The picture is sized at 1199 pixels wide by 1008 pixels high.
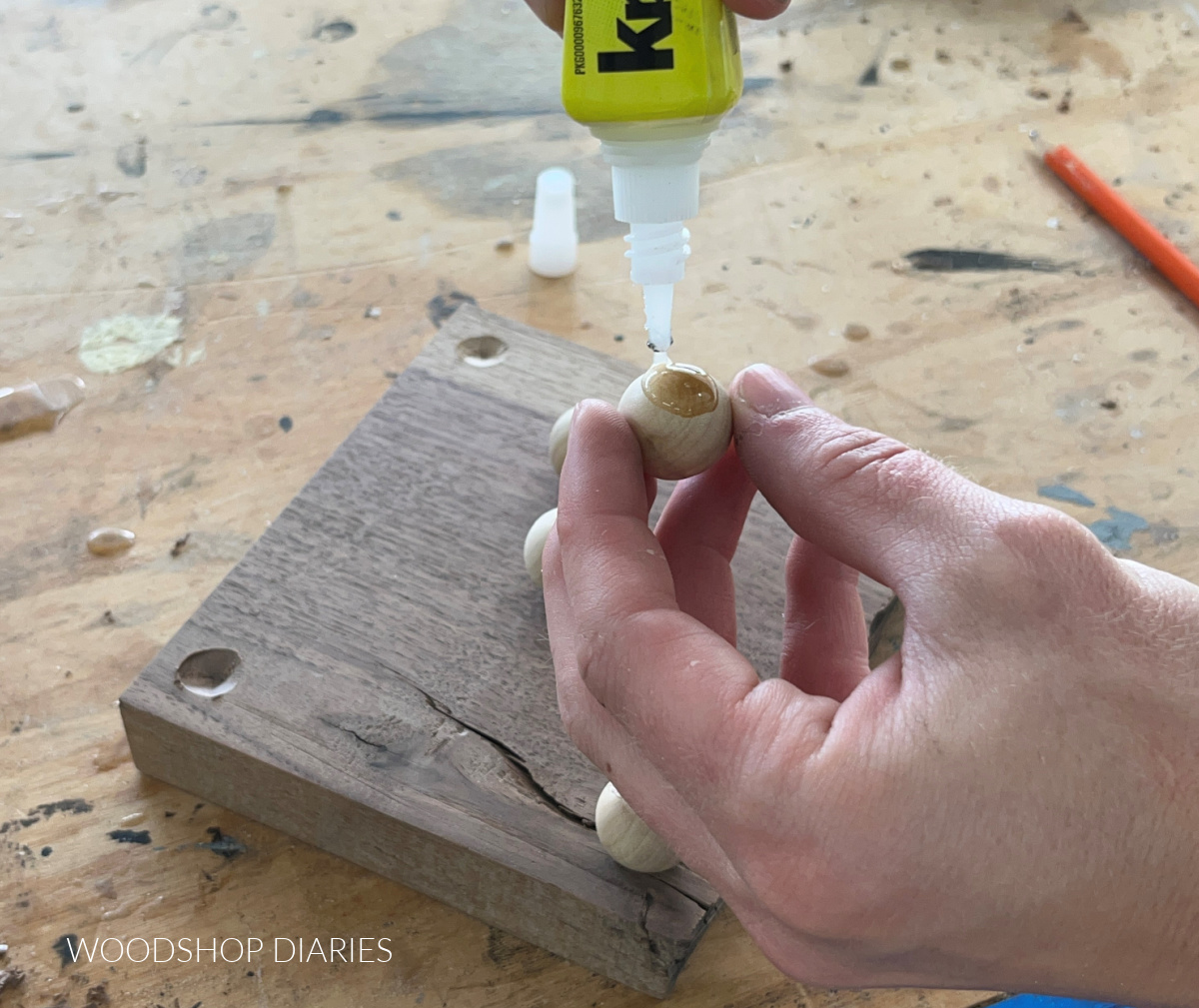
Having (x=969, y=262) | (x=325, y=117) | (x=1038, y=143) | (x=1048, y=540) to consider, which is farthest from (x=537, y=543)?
(x=1038, y=143)

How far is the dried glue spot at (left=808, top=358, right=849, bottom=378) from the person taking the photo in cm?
111

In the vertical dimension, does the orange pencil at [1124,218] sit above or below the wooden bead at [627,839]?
above

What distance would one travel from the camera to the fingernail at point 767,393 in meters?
0.65

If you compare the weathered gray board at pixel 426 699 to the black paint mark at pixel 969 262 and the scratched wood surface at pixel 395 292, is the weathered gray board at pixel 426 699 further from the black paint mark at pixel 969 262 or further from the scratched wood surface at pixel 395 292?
the black paint mark at pixel 969 262

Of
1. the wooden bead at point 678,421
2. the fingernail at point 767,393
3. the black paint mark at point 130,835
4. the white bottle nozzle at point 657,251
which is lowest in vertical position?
the black paint mark at point 130,835

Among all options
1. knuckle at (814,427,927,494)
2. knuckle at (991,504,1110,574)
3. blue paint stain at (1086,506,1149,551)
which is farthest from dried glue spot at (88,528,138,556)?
blue paint stain at (1086,506,1149,551)

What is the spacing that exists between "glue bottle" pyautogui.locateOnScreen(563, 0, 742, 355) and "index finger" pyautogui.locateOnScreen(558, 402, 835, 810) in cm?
17

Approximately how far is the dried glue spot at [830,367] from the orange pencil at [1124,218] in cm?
39

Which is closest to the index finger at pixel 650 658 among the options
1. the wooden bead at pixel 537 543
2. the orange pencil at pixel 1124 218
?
the wooden bead at pixel 537 543

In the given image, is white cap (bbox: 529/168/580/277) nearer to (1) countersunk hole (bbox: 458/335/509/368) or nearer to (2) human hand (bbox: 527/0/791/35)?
(1) countersunk hole (bbox: 458/335/509/368)

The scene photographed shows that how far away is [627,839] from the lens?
662mm

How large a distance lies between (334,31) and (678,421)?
1089mm

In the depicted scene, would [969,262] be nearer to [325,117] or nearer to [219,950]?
Answer: [325,117]

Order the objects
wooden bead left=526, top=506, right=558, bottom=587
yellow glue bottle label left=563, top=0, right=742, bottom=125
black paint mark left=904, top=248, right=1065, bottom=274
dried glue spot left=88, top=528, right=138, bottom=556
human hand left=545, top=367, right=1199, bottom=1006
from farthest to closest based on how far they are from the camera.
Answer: black paint mark left=904, top=248, right=1065, bottom=274, dried glue spot left=88, top=528, right=138, bottom=556, wooden bead left=526, top=506, right=558, bottom=587, yellow glue bottle label left=563, top=0, right=742, bottom=125, human hand left=545, top=367, right=1199, bottom=1006
